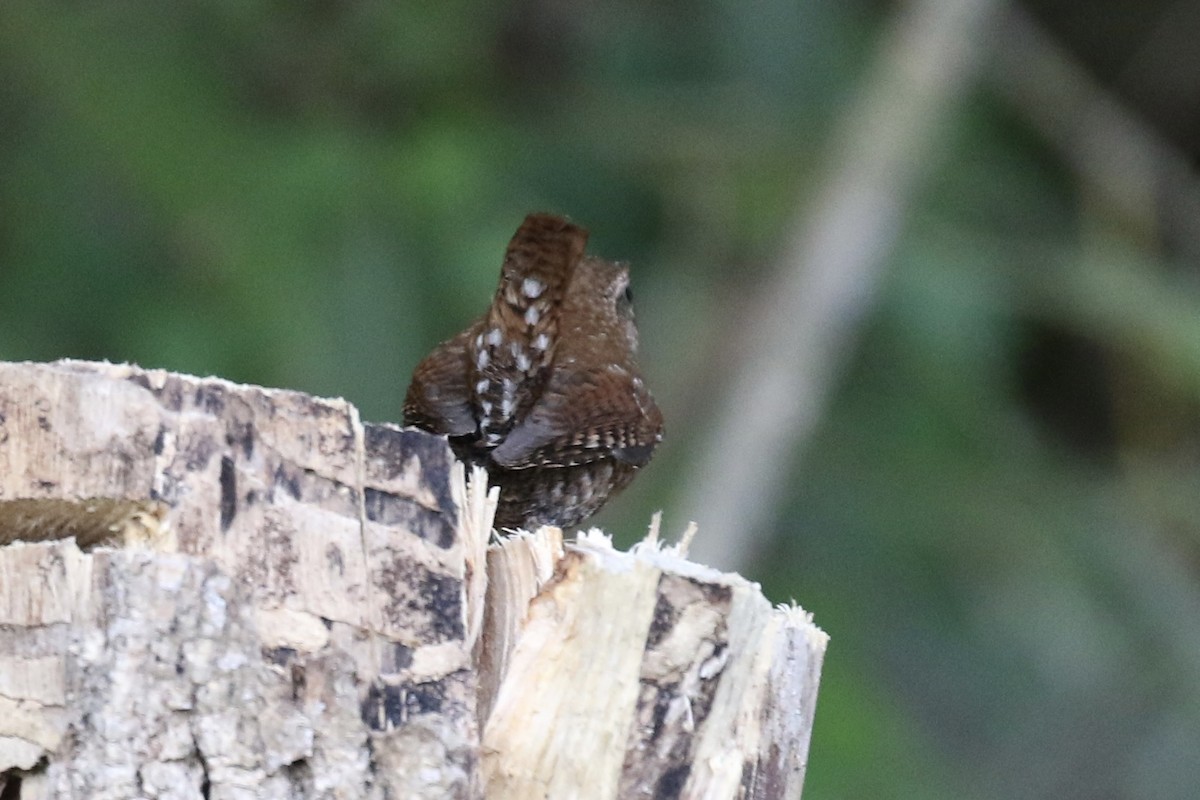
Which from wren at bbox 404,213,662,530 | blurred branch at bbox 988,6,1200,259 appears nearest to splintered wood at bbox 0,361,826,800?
wren at bbox 404,213,662,530

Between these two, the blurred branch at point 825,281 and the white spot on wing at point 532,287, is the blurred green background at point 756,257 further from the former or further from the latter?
the white spot on wing at point 532,287

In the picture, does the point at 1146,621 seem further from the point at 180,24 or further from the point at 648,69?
the point at 180,24

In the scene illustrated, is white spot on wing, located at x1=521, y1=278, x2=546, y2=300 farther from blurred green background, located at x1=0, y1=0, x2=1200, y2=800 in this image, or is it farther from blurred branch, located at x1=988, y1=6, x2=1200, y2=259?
blurred branch, located at x1=988, y1=6, x2=1200, y2=259

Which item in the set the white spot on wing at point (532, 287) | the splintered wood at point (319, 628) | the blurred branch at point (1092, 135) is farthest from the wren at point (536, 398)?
the blurred branch at point (1092, 135)

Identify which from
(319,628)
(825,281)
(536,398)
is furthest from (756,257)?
(319,628)

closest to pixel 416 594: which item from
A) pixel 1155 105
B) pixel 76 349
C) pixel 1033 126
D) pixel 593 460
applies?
pixel 593 460

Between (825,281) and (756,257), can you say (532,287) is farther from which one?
(756,257)
